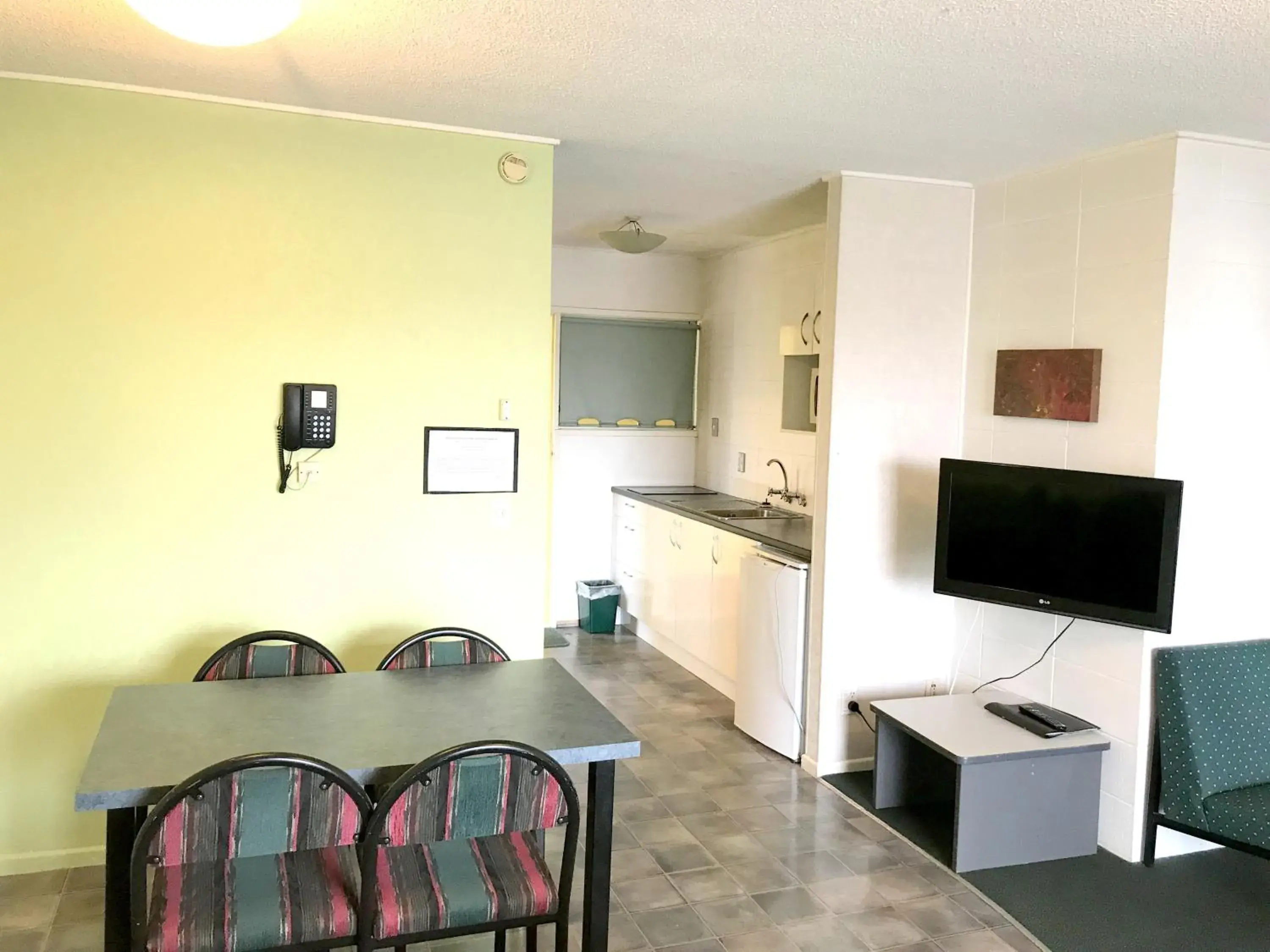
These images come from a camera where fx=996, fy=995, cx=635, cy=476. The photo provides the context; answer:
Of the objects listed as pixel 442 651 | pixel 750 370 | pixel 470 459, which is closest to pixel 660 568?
pixel 750 370

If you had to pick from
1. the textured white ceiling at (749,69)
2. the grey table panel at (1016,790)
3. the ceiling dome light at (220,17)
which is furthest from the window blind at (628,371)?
the ceiling dome light at (220,17)

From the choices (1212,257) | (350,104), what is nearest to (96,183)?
(350,104)

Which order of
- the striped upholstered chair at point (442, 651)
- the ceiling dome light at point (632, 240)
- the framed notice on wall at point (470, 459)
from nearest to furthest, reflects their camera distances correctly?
the striped upholstered chair at point (442, 651)
the framed notice on wall at point (470, 459)
the ceiling dome light at point (632, 240)

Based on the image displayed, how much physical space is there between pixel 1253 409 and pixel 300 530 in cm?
331

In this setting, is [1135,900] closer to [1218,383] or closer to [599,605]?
[1218,383]

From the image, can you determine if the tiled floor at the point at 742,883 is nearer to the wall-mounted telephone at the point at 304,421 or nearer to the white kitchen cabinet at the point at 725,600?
the white kitchen cabinet at the point at 725,600

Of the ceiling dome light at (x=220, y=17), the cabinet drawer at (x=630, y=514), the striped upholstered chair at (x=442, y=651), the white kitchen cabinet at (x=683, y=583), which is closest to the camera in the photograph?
the ceiling dome light at (x=220, y=17)

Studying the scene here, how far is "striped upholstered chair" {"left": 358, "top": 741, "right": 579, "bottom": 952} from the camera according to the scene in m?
2.01

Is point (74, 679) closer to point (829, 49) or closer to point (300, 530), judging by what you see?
point (300, 530)

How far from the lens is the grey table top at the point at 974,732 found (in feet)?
11.1

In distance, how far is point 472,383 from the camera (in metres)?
3.56

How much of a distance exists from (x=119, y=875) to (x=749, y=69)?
97.3 inches

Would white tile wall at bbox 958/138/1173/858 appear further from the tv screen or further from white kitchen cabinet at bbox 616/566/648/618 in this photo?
white kitchen cabinet at bbox 616/566/648/618

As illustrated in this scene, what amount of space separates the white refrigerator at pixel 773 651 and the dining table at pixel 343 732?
5.53 feet
